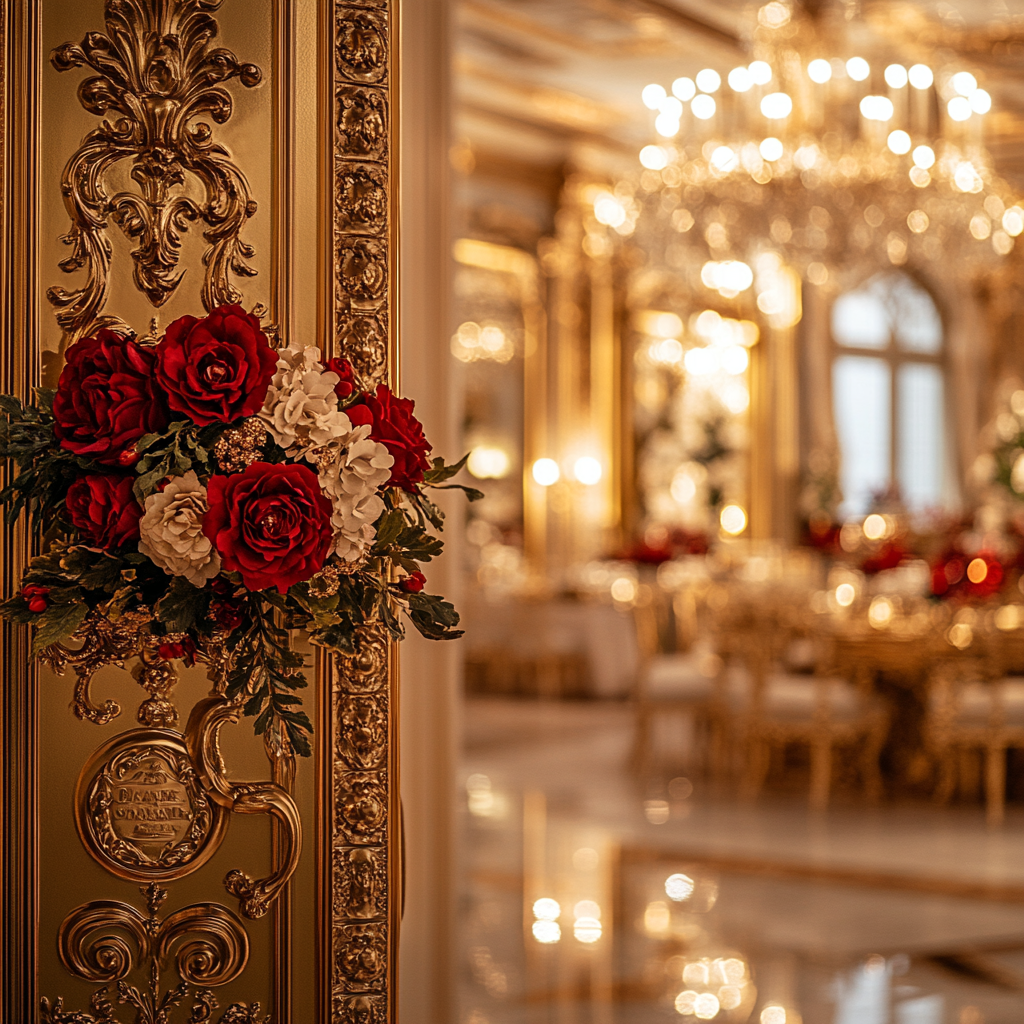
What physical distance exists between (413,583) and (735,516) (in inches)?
479

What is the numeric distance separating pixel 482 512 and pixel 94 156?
975cm

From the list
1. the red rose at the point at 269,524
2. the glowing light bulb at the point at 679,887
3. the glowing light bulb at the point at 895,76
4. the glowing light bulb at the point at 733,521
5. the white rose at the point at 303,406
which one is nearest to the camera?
the red rose at the point at 269,524

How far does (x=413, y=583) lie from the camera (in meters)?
1.96

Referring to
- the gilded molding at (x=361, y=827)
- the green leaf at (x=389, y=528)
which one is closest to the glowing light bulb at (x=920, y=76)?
the gilded molding at (x=361, y=827)

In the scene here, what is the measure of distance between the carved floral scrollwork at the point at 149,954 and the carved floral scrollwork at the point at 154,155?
0.88m

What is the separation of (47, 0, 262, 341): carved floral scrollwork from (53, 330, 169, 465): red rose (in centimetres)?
35

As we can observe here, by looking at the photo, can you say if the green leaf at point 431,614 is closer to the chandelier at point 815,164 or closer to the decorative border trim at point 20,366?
the decorative border trim at point 20,366

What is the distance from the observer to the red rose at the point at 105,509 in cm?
184

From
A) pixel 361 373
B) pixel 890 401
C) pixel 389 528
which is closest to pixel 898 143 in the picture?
pixel 361 373

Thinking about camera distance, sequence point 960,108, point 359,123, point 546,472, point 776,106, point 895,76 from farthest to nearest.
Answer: point 546,472 < point 776,106 < point 960,108 < point 895,76 < point 359,123

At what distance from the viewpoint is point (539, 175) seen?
12.3 m

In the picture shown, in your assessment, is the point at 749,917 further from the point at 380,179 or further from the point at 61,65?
the point at 61,65

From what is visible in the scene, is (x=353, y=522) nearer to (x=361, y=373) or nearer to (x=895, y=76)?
(x=361, y=373)

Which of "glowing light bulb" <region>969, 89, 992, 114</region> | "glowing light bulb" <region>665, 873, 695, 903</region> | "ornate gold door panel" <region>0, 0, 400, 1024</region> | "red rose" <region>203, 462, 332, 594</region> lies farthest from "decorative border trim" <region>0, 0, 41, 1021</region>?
"glowing light bulb" <region>969, 89, 992, 114</region>
